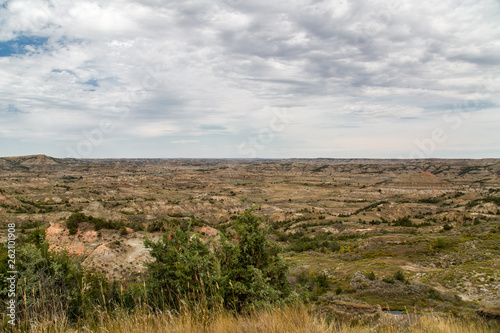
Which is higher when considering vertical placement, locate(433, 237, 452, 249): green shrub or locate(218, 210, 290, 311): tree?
locate(218, 210, 290, 311): tree

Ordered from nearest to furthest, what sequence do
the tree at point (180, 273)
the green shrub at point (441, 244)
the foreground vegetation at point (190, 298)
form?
the foreground vegetation at point (190, 298) → the tree at point (180, 273) → the green shrub at point (441, 244)

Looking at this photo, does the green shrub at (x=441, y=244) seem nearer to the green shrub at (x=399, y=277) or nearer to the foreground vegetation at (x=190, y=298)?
the green shrub at (x=399, y=277)

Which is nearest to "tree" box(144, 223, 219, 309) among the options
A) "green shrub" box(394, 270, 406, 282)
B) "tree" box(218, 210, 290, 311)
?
"tree" box(218, 210, 290, 311)

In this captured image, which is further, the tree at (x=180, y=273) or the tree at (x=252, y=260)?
→ the tree at (x=252, y=260)

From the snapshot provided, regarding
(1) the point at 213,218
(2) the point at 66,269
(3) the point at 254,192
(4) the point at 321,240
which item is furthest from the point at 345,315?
(3) the point at 254,192

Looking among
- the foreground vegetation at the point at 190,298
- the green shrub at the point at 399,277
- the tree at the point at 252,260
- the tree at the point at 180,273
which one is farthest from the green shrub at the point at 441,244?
the tree at the point at 180,273

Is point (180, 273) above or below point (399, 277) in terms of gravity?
above

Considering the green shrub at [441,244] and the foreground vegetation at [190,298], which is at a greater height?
the foreground vegetation at [190,298]

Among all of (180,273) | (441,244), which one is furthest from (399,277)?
(180,273)

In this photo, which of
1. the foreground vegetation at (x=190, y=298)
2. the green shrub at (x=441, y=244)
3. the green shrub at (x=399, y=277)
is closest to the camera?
the foreground vegetation at (x=190, y=298)

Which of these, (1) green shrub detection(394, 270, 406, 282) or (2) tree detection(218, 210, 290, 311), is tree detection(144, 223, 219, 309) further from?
(1) green shrub detection(394, 270, 406, 282)

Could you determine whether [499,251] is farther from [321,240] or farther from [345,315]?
[345,315]

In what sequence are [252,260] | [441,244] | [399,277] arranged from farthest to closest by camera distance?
[441,244], [399,277], [252,260]

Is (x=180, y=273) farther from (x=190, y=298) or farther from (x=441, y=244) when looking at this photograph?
(x=441, y=244)
